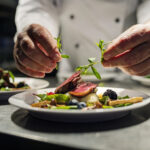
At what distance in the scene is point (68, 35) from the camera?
2.89 metres

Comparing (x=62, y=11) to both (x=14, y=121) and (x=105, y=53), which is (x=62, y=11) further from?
(x=14, y=121)

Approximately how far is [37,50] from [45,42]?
64 mm

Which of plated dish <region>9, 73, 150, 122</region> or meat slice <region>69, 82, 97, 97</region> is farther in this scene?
meat slice <region>69, 82, 97, 97</region>

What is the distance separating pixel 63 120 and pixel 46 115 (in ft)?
0.24

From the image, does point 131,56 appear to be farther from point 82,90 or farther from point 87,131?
point 87,131

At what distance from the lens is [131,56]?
1.22m

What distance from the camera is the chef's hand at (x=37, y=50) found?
1279mm

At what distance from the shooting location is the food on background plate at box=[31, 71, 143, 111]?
1.12 m

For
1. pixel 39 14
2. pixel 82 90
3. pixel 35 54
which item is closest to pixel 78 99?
pixel 82 90

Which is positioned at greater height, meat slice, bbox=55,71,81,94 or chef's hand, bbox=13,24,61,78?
chef's hand, bbox=13,24,61,78

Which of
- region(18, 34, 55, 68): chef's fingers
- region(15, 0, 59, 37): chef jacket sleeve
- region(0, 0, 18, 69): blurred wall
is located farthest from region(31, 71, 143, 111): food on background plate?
region(0, 0, 18, 69): blurred wall

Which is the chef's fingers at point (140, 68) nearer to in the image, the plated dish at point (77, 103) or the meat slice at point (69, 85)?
the plated dish at point (77, 103)

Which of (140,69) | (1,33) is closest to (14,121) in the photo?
(140,69)

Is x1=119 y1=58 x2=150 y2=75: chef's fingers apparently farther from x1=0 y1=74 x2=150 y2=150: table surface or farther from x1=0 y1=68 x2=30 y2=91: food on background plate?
x1=0 y1=68 x2=30 y2=91: food on background plate
